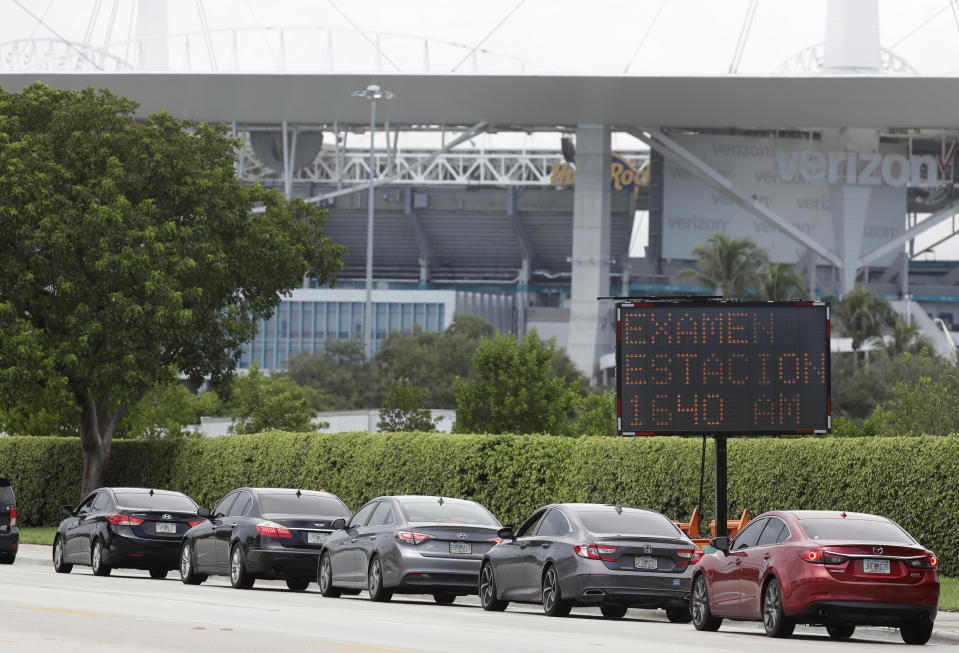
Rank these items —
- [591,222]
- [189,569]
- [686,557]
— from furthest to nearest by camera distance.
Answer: [591,222] → [189,569] → [686,557]

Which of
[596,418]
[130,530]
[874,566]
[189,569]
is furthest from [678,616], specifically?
[596,418]

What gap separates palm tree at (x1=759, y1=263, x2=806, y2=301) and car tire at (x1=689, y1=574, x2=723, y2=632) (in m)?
70.4

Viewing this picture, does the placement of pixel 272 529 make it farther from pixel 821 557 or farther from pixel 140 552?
pixel 821 557

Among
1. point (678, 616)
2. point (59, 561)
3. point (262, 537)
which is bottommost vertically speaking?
point (59, 561)

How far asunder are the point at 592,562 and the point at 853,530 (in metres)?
3.02

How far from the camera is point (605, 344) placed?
100438mm

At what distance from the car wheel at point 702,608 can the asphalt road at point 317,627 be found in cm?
18

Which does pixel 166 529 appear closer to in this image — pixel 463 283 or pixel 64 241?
pixel 64 241

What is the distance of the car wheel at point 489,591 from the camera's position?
61.4 ft

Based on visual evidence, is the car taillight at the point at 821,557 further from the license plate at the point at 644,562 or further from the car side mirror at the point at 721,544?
the license plate at the point at 644,562

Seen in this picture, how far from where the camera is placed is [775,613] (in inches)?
603

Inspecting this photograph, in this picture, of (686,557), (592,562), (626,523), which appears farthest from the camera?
(626,523)

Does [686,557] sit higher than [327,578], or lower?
higher

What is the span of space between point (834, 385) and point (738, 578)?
230ft
